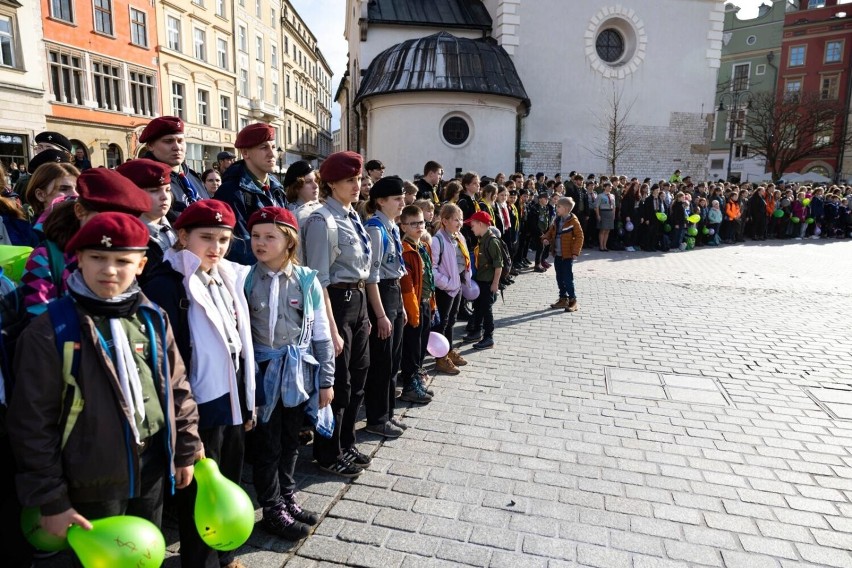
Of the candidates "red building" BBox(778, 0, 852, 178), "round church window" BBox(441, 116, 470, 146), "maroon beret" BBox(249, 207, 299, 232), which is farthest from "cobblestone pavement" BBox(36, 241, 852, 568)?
"red building" BBox(778, 0, 852, 178)

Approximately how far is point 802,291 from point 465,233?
782 cm

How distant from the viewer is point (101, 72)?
2652cm

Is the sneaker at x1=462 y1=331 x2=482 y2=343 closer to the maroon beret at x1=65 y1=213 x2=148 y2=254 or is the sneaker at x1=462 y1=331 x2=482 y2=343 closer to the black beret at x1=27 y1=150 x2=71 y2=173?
the black beret at x1=27 y1=150 x2=71 y2=173

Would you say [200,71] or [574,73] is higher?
[200,71]

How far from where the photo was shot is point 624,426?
15.9 ft

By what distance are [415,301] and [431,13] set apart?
2850 cm

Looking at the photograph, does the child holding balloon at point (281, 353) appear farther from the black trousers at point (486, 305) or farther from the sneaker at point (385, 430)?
the black trousers at point (486, 305)

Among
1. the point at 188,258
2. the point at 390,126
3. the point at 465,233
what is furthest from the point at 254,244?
the point at 390,126

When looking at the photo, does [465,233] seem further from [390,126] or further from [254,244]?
[390,126]

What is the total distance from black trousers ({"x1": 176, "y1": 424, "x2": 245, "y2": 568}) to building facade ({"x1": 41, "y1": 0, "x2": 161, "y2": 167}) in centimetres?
2682

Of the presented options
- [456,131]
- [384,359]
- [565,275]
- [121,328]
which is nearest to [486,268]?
[565,275]

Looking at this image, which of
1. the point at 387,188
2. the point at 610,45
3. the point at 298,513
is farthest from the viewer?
the point at 610,45

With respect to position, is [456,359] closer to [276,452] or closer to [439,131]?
[276,452]

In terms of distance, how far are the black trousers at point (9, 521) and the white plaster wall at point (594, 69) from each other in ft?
91.3
